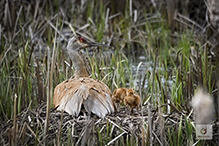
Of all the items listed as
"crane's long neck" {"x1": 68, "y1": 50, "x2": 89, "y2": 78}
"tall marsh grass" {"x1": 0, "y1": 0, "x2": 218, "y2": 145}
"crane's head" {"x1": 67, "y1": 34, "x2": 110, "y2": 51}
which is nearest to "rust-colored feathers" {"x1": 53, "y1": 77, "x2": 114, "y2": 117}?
"tall marsh grass" {"x1": 0, "y1": 0, "x2": 218, "y2": 145}

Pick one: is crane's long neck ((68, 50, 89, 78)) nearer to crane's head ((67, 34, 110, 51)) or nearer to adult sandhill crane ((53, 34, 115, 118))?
crane's head ((67, 34, 110, 51))

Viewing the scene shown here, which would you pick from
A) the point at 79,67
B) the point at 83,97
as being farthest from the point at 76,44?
the point at 83,97

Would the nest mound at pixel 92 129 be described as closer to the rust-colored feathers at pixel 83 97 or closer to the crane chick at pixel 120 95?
the rust-colored feathers at pixel 83 97

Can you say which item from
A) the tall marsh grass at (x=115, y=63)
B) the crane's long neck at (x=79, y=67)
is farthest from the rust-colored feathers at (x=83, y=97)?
the crane's long neck at (x=79, y=67)

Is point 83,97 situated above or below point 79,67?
below

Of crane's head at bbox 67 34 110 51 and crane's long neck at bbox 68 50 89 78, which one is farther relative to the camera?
crane's head at bbox 67 34 110 51

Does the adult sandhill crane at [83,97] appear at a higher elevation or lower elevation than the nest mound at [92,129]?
higher

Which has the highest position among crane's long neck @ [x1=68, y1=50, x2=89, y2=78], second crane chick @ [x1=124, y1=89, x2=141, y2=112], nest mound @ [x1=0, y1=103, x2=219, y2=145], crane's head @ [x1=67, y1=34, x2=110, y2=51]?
crane's head @ [x1=67, y1=34, x2=110, y2=51]

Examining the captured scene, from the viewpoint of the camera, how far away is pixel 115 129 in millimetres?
4395

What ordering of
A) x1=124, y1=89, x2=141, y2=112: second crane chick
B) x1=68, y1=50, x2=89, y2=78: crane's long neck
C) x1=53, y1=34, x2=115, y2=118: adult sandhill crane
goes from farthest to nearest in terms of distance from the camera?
x1=68, y1=50, x2=89, y2=78: crane's long neck
x1=124, y1=89, x2=141, y2=112: second crane chick
x1=53, y1=34, x2=115, y2=118: adult sandhill crane

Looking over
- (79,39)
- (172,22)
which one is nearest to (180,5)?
(172,22)

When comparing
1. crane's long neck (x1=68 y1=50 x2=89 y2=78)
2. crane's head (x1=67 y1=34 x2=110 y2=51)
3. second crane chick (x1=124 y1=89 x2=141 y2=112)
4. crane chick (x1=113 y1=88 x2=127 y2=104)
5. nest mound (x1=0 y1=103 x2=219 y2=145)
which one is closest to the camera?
nest mound (x1=0 y1=103 x2=219 y2=145)

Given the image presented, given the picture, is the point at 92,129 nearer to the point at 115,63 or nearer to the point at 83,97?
the point at 83,97

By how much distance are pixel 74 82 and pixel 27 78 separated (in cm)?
78
